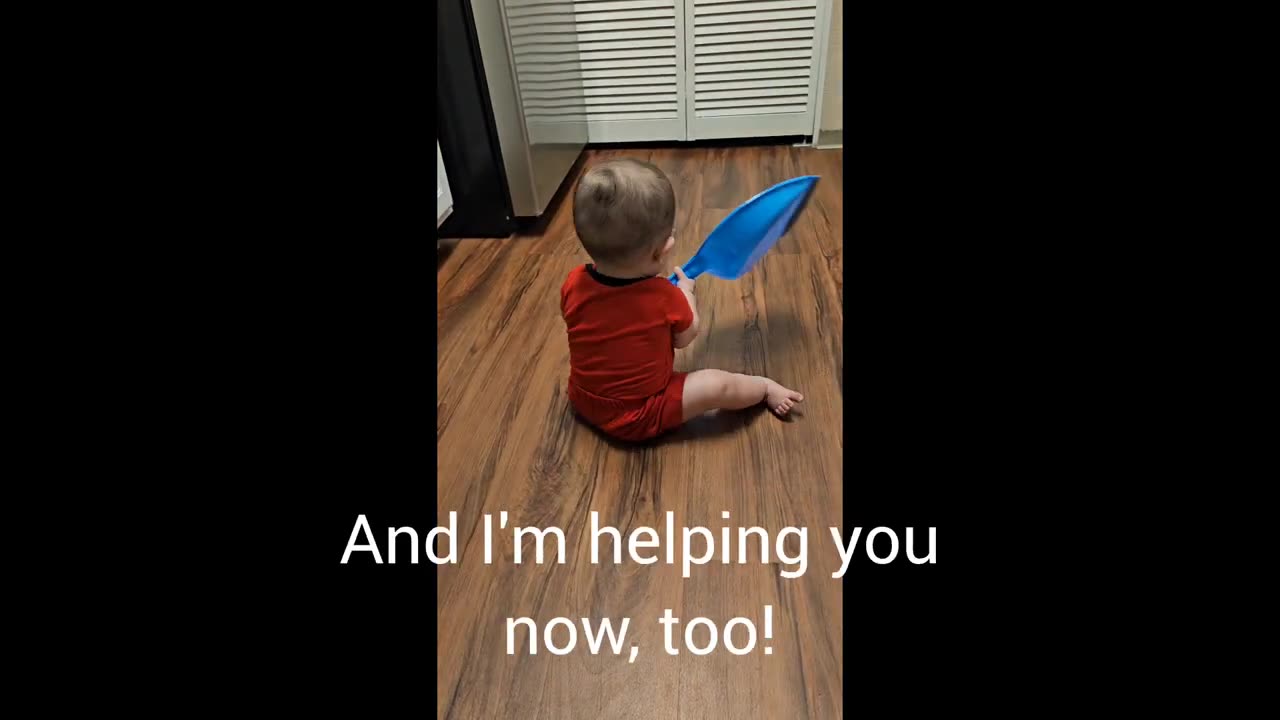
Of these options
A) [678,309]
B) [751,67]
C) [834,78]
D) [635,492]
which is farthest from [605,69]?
[635,492]

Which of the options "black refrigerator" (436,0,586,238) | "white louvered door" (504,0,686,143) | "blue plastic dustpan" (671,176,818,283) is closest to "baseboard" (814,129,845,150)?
"white louvered door" (504,0,686,143)

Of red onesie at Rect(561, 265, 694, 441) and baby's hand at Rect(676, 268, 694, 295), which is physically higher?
baby's hand at Rect(676, 268, 694, 295)

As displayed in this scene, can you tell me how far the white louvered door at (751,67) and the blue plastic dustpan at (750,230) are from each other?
3.26ft

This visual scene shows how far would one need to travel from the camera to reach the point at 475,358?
3.92 feet

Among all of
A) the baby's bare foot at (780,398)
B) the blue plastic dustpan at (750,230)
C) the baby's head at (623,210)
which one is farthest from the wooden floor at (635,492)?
the baby's head at (623,210)

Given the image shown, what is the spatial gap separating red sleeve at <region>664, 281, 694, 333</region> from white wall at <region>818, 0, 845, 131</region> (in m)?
1.23

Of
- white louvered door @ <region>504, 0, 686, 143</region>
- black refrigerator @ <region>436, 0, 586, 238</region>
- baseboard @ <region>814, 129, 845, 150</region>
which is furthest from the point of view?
baseboard @ <region>814, 129, 845, 150</region>

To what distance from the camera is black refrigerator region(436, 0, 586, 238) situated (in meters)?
1.38

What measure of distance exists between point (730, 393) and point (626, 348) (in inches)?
7.0

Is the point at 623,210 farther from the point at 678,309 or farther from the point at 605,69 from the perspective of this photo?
the point at 605,69

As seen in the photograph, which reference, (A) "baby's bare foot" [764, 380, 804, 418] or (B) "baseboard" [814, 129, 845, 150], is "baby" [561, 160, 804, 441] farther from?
(B) "baseboard" [814, 129, 845, 150]
